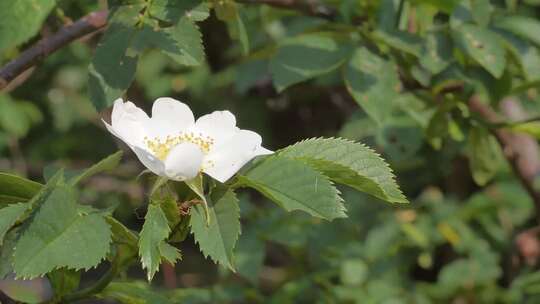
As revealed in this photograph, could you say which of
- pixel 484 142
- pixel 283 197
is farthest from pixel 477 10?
pixel 283 197

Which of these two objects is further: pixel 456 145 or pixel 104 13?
pixel 456 145

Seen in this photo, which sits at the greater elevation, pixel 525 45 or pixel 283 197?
pixel 283 197

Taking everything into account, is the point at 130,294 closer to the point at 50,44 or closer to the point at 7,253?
the point at 7,253

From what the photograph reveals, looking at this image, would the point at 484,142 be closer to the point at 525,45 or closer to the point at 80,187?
the point at 525,45

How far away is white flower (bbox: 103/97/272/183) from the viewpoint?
42.4 inches

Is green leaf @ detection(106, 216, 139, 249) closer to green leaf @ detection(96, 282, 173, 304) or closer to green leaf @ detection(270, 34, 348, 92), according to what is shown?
green leaf @ detection(96, 282, 173, 304)

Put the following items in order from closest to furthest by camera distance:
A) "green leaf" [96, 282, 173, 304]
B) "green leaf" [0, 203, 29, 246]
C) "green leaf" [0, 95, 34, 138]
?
"green leaf" [0, 203, 29, 246] → "green leaf" [96, 282, 173, 304] → "green leaf" [0, 95, 34, 138]

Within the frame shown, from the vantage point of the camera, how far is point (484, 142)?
76.0 inches

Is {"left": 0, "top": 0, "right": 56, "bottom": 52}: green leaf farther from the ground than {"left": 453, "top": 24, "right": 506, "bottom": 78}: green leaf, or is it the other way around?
{"left": 0, "top": 0, "right": 56, "bottom": 52}: green leaf

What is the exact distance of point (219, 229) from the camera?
43.1 inches

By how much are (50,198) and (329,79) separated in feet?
3.95

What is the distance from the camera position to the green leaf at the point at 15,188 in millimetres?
1121

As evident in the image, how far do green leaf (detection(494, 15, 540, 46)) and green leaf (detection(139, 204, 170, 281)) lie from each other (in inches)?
38.8

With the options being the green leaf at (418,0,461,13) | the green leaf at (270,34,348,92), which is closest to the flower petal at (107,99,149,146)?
the green leaf at (270,34,348,92)
